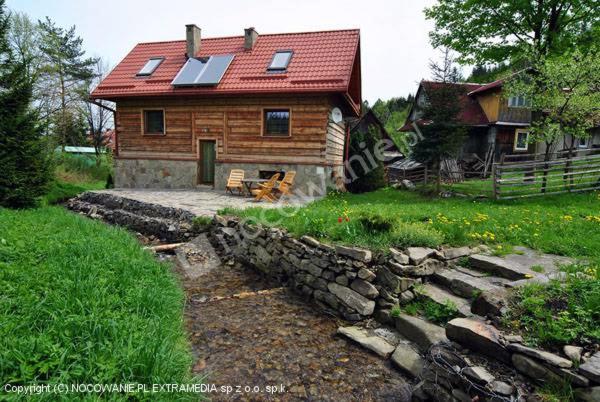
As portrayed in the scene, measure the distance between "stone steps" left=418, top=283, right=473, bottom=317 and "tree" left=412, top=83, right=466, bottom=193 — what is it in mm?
8652

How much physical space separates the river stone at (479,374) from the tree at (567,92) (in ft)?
32.4

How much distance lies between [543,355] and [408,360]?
145 cm

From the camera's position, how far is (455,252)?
5.23 m

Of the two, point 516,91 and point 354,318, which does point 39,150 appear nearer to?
point 354,318

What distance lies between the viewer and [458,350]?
10.7 ft

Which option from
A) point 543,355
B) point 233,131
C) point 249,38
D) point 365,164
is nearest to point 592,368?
point 543,355

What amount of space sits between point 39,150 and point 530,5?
17594 millimetres

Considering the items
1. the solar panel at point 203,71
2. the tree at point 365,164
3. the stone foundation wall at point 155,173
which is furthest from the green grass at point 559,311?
the stone foundation wall at point 155,173

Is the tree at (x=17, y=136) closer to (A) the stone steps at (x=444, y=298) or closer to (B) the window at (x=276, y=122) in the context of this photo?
(B) the window at (x=276, y=122)

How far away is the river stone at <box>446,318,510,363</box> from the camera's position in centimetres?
303

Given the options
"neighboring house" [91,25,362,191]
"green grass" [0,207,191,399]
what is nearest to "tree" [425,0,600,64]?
"neighboring house" [91,25,362,191]

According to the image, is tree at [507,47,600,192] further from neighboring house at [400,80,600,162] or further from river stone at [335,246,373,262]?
neighboring house at [400,80,600,162]

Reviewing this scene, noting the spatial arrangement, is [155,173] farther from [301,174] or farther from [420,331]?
[420,331]

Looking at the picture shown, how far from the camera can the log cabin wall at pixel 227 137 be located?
41.2 ft
